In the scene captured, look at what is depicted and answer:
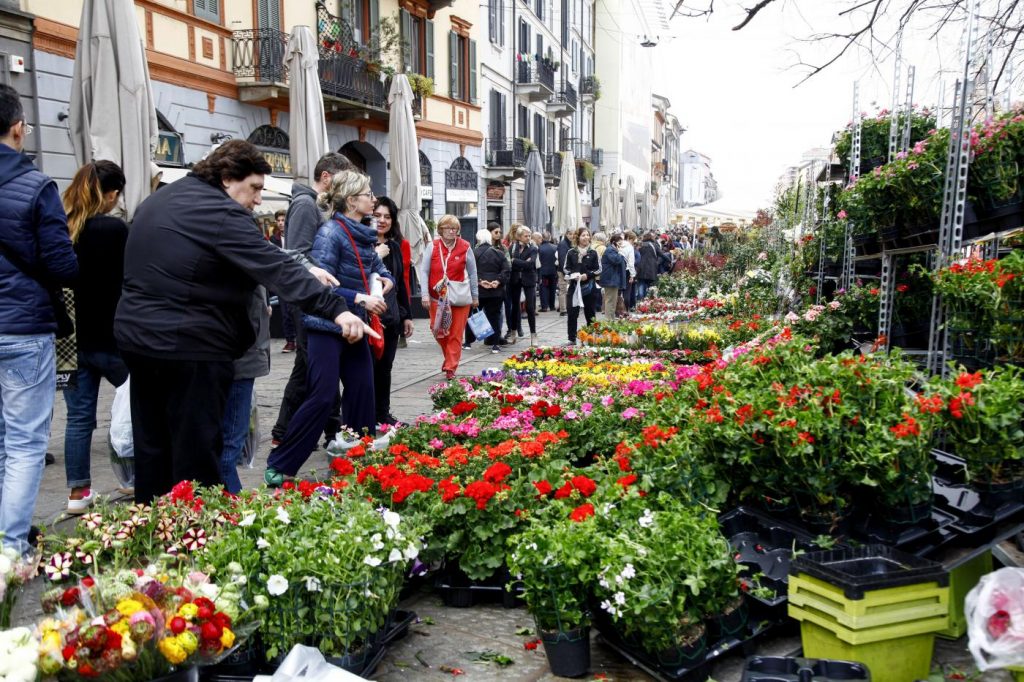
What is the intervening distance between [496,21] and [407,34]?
26.3 ft

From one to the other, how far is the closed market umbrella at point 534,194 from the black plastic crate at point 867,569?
22604 mm

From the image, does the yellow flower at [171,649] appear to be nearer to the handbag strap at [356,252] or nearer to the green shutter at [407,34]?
the handbag strap at [356,252]

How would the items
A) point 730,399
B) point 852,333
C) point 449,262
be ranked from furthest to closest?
point 449,262 → point 852,333 → point 730,399

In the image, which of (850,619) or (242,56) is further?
(242,56)

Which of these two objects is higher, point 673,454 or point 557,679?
point 673,454

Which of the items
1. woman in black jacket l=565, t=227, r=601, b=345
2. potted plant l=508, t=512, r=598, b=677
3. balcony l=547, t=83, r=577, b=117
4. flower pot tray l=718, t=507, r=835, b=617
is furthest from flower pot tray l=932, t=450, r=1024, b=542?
balcony l=547, t=83, r=577, b=117

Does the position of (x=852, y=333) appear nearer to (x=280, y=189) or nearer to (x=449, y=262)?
(x=449, y=262)

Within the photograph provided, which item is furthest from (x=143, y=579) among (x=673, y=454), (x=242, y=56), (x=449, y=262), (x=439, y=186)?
(x=439, y=186)

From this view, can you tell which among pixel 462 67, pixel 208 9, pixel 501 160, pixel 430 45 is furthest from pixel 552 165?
pixel 208 9

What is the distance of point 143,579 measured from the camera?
268 centimetres

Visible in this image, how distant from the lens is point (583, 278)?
44.7ft

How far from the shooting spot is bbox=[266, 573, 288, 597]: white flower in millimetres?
2801

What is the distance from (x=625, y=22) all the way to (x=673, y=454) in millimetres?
59946

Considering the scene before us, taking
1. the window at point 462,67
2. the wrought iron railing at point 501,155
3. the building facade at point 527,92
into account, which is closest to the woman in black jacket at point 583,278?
the building facade at point 527,92
